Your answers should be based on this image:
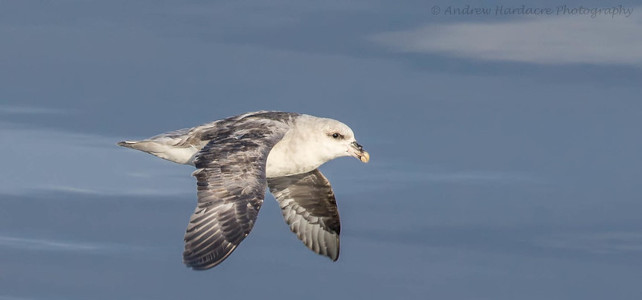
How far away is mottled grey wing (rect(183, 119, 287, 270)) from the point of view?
13.8 metres

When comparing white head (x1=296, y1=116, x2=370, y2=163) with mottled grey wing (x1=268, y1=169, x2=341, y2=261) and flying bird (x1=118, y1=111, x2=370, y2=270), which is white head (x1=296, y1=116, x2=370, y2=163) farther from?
mottled grey wing (x1=268, y1=169, x2=341, y2=261)

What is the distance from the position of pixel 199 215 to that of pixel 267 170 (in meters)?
1.84

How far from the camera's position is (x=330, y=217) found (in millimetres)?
16859

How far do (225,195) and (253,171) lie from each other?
17.8 inches

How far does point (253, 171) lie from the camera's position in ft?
47.9

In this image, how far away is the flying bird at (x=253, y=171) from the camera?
14.0 m

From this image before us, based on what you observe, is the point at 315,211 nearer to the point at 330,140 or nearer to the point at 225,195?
the point at 330,140

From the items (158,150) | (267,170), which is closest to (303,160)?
(267,170)

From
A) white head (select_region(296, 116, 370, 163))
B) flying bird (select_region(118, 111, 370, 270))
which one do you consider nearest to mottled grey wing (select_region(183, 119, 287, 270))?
flying bird (select_region(118, 111, 370, 270))

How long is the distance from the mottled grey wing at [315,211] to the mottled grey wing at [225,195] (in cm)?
142

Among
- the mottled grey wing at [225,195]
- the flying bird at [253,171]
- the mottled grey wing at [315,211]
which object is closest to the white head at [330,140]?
the flying bird at [253,171]

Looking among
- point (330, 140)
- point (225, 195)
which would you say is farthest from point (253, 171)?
point (330, 140)

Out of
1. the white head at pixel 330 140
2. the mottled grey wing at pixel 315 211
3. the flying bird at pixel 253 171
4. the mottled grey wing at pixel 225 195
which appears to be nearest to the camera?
the mottled grey wing at pixel 225 195

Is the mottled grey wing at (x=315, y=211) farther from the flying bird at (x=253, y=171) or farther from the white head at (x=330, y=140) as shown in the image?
the white head at (x=330, y=140)
